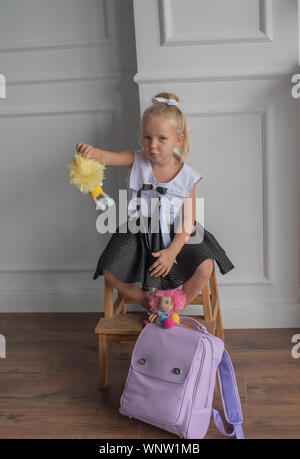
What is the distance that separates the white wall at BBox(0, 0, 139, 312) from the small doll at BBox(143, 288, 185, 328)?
607mm

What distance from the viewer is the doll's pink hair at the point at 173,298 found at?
1.78 metres

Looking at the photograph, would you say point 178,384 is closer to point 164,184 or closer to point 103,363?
point 103,363

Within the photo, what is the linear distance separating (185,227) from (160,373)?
1.61 ft

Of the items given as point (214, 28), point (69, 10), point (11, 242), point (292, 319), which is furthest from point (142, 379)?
point (69, 10)

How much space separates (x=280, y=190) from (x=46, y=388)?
1122 mm

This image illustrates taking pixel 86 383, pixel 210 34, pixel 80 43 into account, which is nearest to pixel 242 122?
pixel 210 34

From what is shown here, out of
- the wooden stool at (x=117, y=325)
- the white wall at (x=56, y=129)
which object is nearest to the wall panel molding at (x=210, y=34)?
the white wall at (x=56, y=129)

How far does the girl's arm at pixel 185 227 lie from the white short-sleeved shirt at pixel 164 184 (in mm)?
26

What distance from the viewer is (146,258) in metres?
1.82

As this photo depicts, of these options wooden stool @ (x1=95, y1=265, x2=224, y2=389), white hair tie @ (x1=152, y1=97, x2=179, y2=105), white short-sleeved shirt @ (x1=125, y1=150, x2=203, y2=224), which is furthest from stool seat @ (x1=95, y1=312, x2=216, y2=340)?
white hair tie @ (x1=152, y1=97, x2=179, y2=105)

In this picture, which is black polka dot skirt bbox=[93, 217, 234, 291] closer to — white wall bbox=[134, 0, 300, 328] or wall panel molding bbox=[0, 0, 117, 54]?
white wall bbox=[134, 0, 300, 328]

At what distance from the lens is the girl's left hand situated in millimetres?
1761

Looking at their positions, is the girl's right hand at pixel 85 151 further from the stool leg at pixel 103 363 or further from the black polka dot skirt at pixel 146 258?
the stool leg at pixel 103 363

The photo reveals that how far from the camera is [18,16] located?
2113 millimetres
